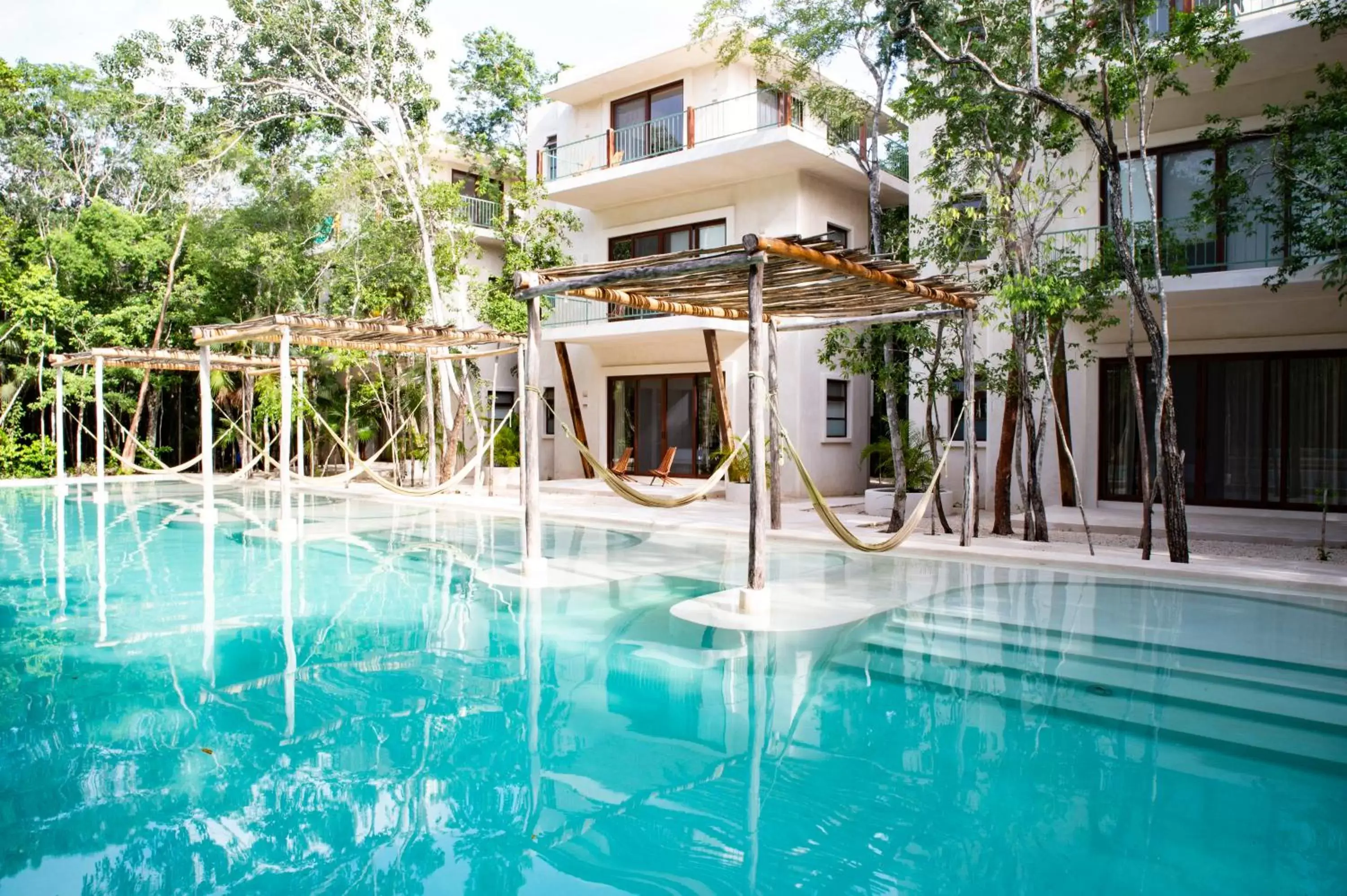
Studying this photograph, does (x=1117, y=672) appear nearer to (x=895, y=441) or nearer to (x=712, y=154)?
(x=895, y=441)

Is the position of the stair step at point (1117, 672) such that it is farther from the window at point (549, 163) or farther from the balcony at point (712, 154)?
the window at point (549, 163)

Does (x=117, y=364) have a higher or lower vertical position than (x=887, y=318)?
higher

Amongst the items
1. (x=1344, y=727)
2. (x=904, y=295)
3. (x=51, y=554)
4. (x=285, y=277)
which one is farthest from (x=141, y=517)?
(x=1344, y=727)

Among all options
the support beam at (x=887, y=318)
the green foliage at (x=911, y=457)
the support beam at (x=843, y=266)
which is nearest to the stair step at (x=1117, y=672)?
the support beam at (x=843, y=266)

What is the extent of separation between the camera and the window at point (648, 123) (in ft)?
53.9

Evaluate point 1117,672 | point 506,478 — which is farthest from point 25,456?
point 1117,672

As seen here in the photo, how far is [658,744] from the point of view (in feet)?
12.6

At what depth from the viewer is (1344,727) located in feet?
13.5

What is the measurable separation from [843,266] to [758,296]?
0.78 meters

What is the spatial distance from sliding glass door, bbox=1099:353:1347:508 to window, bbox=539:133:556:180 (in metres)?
11.4

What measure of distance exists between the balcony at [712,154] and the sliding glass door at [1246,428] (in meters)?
5.67

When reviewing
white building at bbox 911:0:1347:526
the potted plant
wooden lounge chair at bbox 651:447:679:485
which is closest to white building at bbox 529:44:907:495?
wooden lounge chair at bbox 651:447:679:485

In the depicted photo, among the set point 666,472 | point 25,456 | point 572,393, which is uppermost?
point 572,393

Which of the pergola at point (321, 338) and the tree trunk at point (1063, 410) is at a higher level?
the pergola at point (321, 338)
